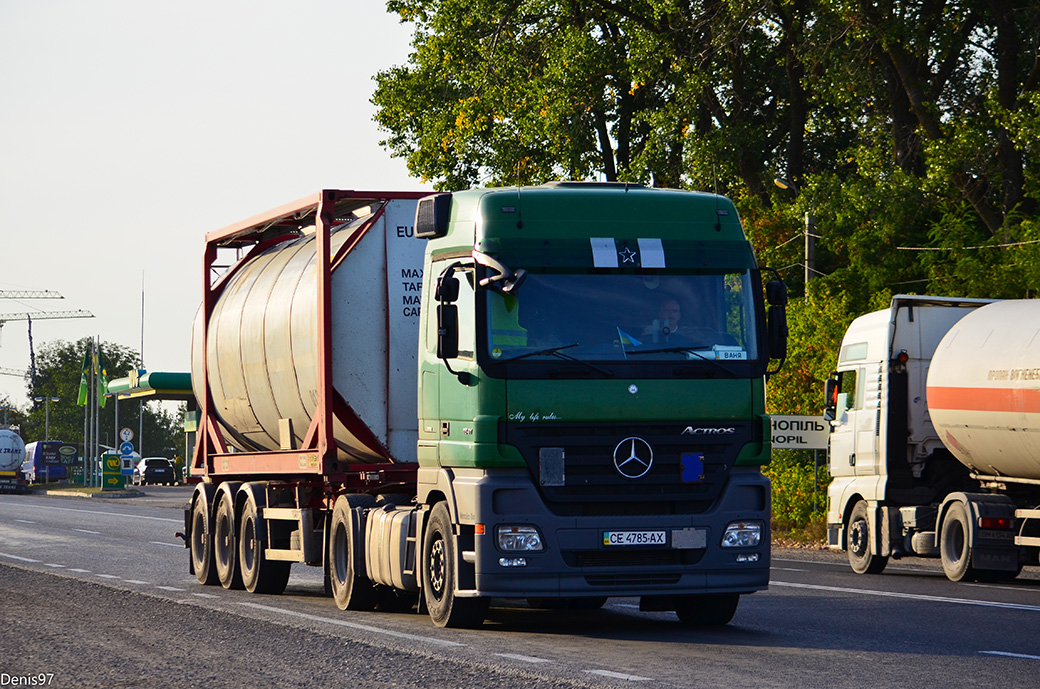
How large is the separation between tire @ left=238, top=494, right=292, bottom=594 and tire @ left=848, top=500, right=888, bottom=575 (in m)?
8.22

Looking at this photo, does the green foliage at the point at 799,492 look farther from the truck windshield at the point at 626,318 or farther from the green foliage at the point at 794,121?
the truck windshield at the point at 626,318

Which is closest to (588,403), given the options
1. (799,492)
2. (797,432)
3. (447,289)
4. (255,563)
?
(447,289)

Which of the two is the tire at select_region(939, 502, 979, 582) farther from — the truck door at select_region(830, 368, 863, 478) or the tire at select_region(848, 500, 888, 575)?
the truck door at select_region(830, 368, 863, 478)

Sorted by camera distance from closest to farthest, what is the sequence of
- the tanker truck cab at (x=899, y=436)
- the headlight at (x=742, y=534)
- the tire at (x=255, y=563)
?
the headlight at (x=742, y=534)
the tire at (x=255, y=563)
the tanker truck cab at (x=899, y=436)

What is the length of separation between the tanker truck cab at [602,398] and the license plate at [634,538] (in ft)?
0.05

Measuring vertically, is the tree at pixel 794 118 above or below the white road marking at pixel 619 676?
above

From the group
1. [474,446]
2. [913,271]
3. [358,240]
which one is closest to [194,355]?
[358,240]

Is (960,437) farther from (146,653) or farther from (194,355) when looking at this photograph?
(146,653)

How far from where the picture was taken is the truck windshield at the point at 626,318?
478 inches

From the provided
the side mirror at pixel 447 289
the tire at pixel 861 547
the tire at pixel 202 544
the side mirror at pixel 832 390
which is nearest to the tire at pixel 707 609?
the side mirror at pixel 447 289

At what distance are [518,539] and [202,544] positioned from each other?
28.0ft

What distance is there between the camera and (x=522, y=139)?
127ft

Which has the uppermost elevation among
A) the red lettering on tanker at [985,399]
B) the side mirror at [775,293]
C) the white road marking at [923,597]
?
the side mirror at [775,293]

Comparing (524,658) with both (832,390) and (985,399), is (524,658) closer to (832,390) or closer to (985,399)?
(985,399)
